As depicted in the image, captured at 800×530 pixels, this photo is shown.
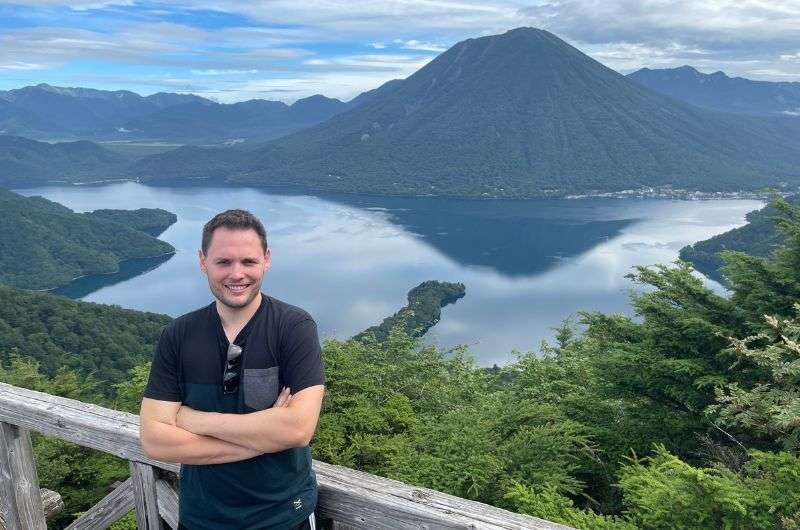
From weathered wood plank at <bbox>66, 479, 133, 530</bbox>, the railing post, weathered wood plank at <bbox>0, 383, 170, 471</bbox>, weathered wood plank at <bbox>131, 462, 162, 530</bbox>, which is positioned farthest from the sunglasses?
the railing post

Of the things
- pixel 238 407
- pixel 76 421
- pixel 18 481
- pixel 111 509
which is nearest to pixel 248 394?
pixel 238 407

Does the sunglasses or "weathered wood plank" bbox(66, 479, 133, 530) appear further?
"weathered wood plank" bbox(66, 479, 133, 530)

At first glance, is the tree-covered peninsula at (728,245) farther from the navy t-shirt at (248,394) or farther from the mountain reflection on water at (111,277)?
the mountain reflection on water at (111,277)

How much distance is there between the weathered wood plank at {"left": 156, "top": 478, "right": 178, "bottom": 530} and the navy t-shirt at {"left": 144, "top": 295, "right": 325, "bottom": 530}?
1.05 ft

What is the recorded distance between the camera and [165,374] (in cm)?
185

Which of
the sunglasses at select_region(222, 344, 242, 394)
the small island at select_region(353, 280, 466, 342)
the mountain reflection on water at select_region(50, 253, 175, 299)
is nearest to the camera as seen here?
the sunglasses at select_region(222, 344, 242, 394)

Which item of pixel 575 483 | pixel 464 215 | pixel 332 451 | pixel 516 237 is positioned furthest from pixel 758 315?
pixel 464 215

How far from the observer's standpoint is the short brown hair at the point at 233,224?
1.93 metres

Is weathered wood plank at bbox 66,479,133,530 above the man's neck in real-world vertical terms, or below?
below

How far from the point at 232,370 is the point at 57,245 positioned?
11551 cm

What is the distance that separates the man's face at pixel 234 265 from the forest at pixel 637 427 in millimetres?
2995

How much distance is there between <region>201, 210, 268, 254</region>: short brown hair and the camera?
1.93 metres

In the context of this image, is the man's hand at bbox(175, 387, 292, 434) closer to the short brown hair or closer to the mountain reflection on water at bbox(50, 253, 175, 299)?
the short brown hair

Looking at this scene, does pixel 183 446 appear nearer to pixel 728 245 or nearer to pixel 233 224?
pixel 233 224
